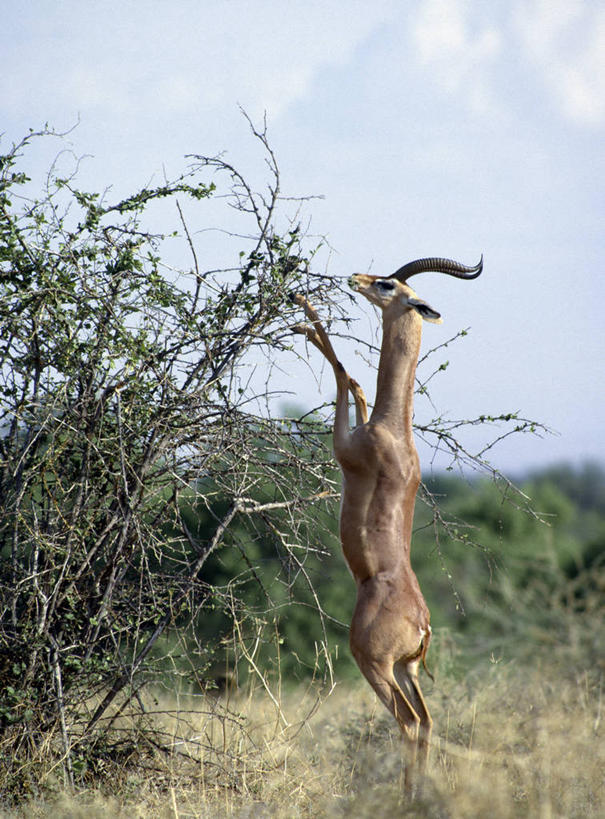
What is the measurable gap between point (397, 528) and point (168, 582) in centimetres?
189

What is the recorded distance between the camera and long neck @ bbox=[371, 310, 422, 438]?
568 cm

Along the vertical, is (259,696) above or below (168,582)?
below

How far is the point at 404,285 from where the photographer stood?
616cm

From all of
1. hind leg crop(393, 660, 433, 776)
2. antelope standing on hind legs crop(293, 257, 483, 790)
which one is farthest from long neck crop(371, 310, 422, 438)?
hind leg crop(393, 660, 433, 776)

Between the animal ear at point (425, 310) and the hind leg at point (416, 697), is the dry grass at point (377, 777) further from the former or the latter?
the animal ear at point (425, 310)

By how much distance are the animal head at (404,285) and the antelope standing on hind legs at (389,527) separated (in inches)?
0.9

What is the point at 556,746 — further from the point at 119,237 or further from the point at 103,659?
the point at 119,237

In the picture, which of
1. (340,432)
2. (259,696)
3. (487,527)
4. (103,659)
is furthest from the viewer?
(487,527)

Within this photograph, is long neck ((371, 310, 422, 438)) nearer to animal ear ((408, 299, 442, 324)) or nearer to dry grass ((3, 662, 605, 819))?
animal ear ((408, 299, 442, 324))

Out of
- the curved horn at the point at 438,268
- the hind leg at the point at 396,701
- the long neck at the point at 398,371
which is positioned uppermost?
the curved horn at the point at 438,268

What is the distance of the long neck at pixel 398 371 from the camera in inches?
224

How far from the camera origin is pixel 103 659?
638 centimetres

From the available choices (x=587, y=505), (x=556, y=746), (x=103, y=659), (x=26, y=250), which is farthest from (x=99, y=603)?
(x=587, y=505)

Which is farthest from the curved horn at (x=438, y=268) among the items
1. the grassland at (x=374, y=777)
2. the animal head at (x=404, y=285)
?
the grassland at (x=374, y=777)
